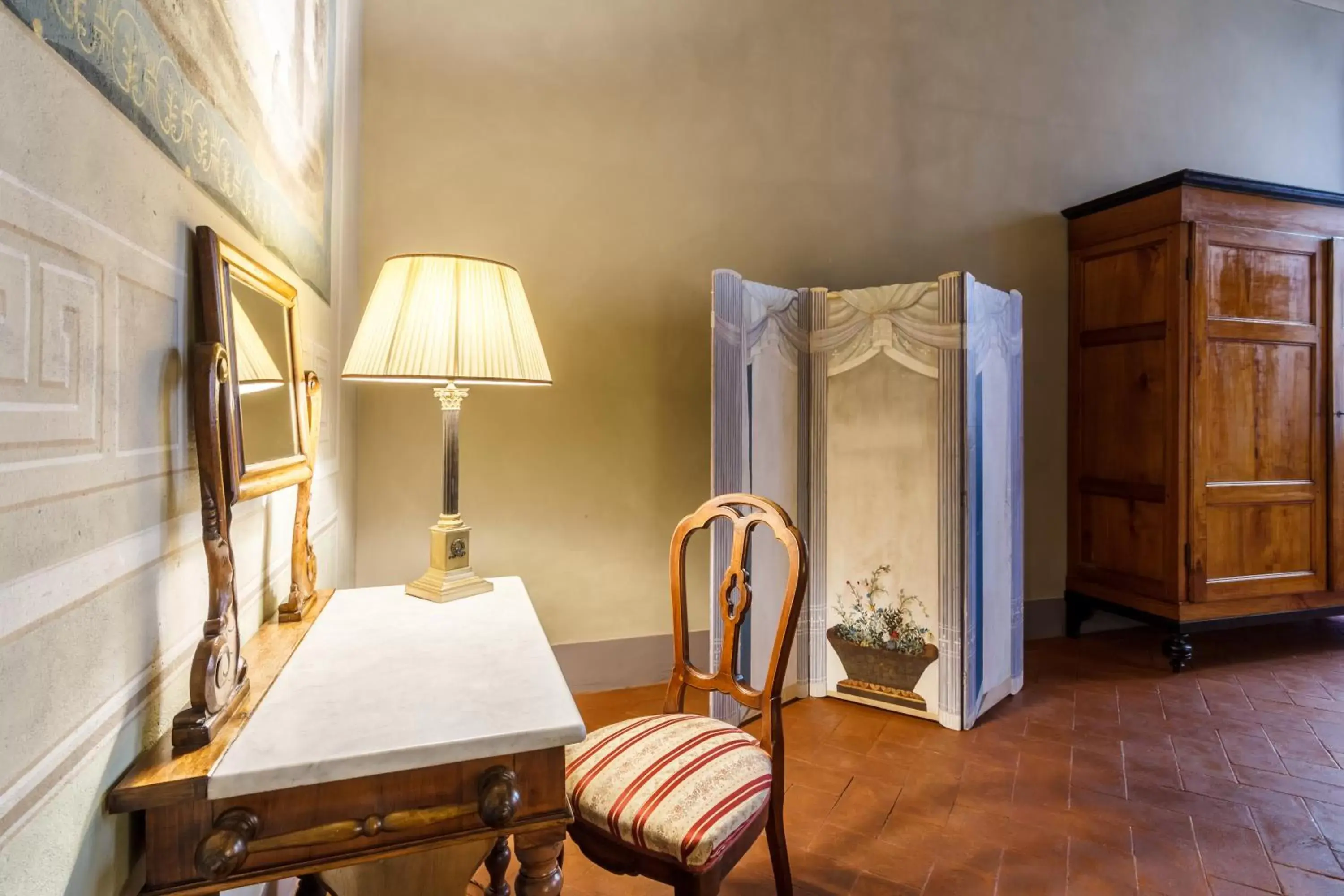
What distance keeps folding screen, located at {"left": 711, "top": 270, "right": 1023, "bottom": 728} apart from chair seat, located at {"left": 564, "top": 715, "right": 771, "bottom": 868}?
1006mm

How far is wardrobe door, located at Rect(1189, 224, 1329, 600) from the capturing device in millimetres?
3168

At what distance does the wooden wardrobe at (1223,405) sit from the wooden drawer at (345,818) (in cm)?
340

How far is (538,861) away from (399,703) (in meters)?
0.29

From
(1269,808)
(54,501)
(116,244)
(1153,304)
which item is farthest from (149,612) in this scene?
(1153,304)

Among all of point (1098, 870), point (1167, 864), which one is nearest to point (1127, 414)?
point (1167, 864)

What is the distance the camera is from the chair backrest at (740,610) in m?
1.53

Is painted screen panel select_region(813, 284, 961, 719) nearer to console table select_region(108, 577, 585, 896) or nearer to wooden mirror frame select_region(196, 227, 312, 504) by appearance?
console table select_region(108, 577, 585, 896)

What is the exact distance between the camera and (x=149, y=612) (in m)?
0.84

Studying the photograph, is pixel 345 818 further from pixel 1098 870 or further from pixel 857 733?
pixel 857 733

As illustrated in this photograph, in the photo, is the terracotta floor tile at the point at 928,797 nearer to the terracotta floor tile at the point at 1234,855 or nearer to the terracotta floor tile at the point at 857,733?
the terracotta floor tile at the point at 857,733

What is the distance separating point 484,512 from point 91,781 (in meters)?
2.12

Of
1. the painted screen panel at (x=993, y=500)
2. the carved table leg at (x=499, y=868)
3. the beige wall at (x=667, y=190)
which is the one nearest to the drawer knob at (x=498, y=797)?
the carved table leg at (x=499, y=868)

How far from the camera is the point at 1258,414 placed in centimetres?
327

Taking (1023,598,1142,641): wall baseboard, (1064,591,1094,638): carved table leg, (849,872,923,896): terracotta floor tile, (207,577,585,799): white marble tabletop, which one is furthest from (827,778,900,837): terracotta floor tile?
(1064,591,1094,638): carved table leg
